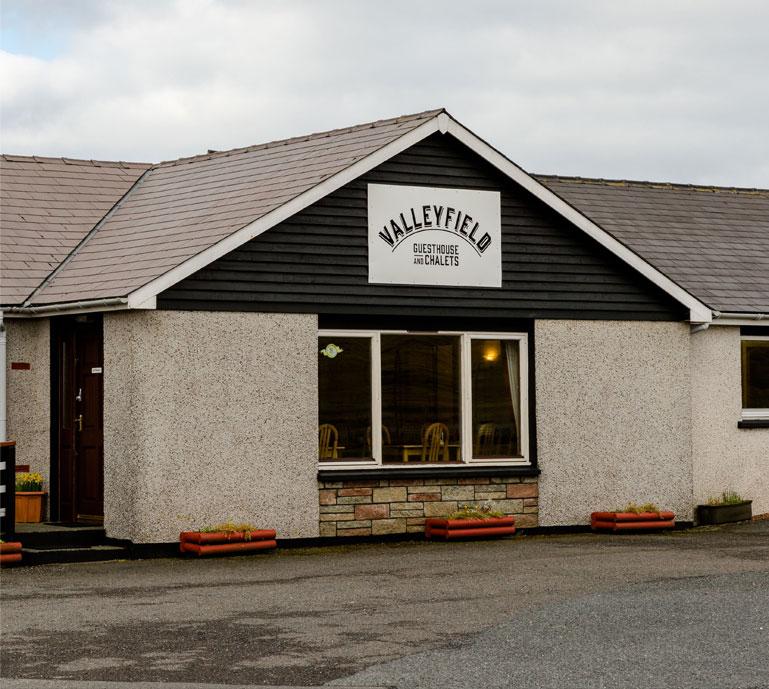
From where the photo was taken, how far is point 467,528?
1672cm

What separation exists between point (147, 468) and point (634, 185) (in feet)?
37.7

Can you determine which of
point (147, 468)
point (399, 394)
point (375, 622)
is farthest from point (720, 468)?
point (375, 622)

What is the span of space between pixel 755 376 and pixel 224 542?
865 cm

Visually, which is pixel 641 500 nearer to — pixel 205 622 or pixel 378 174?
pixel 378 174

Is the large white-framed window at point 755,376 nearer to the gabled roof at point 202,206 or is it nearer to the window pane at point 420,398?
the window pane at point 420,398

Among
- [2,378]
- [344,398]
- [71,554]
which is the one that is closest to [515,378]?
[344,398]

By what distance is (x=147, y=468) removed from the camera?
601 inches

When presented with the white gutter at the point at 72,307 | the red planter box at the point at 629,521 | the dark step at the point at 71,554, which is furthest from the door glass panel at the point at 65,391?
the red planter box at the point at 629,521

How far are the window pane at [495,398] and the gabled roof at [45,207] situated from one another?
5.46 metres

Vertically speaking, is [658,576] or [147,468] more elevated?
[147,468]

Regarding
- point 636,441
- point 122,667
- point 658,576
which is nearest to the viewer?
point 122,667

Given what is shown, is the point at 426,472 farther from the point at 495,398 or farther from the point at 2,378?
the point at 2,378

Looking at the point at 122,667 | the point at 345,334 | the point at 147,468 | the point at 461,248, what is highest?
the point at 461,248

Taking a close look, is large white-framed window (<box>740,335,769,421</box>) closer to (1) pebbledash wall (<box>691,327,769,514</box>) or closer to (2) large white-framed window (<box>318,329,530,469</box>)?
(1) pebbledash wall (<box>691,327,769,514</box>)
